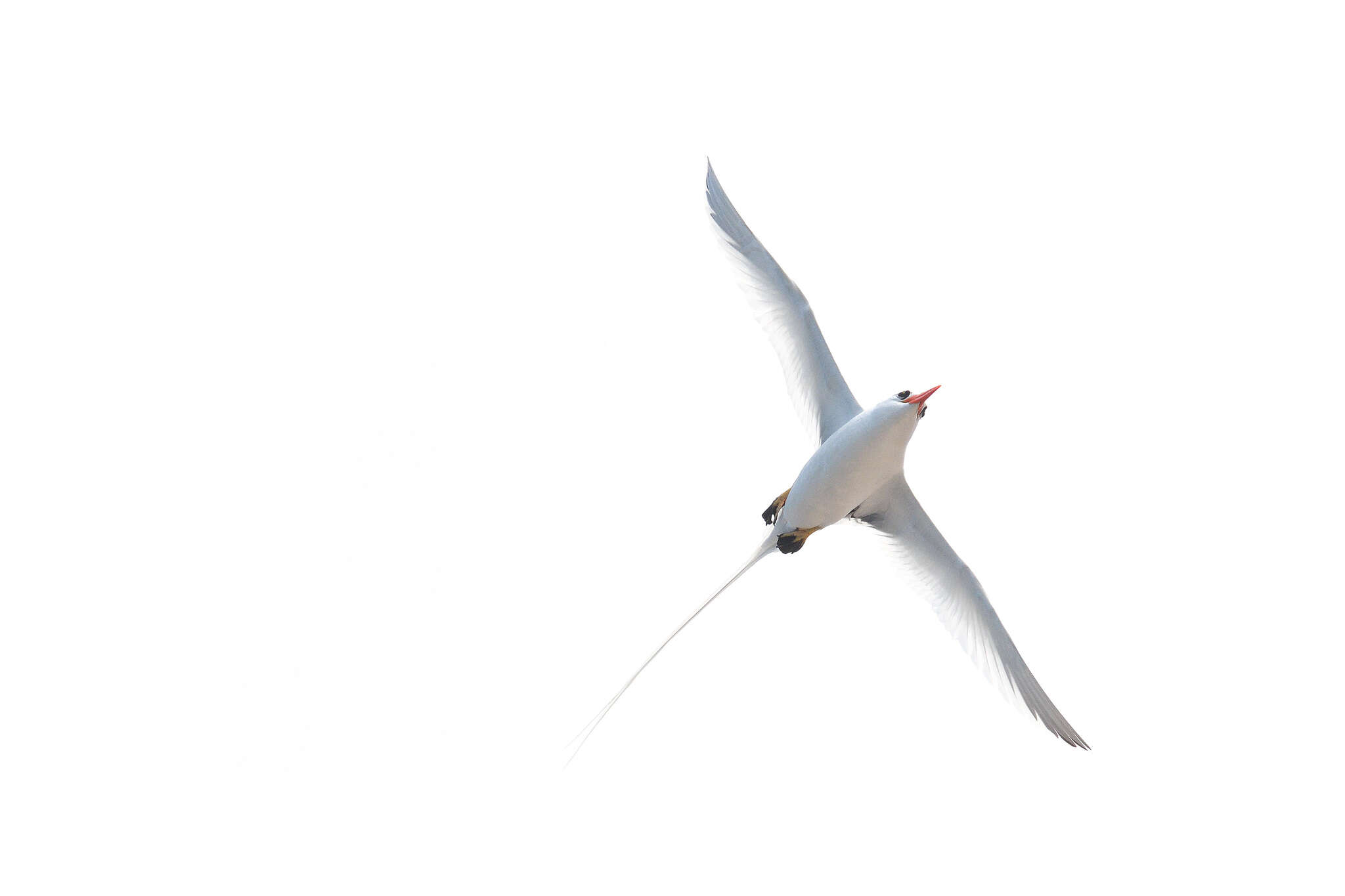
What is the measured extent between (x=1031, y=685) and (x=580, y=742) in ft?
7.16

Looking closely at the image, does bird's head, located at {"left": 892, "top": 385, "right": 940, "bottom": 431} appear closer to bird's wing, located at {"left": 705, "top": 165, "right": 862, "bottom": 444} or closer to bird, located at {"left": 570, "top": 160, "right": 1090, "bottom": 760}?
bird, located at {"left": 570, "top": 160, "right": 1090, "bottom": 760}

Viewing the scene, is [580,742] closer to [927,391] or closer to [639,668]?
[639,668]

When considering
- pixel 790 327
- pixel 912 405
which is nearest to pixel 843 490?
pixel 912 405

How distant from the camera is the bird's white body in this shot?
4395 mm

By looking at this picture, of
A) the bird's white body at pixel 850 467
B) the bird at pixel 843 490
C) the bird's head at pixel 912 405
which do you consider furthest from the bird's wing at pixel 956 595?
the bird's head at pixel 912 405

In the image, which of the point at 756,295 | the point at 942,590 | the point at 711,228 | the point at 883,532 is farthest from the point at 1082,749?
the point at 711,228

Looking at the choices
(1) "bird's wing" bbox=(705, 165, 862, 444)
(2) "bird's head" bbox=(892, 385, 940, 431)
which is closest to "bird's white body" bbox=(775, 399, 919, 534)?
(2) "bird's head" bbox=(892, 385, 940, 431)

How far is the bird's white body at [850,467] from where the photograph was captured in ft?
14.4

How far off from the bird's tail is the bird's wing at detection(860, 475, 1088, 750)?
51 centimetres

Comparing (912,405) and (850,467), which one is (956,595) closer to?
(850,467)

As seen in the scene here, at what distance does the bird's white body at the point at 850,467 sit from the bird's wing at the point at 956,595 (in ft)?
0.60

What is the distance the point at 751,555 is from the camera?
4.78 meters

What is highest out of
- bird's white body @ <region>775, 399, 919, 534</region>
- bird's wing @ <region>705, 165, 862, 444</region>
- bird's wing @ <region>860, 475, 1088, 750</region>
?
bird's wing @ <region>705, 165, 862, 444</region>

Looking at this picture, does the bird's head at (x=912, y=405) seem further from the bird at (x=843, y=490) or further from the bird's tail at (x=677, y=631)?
the bird's tail at (x=677, y=631)
